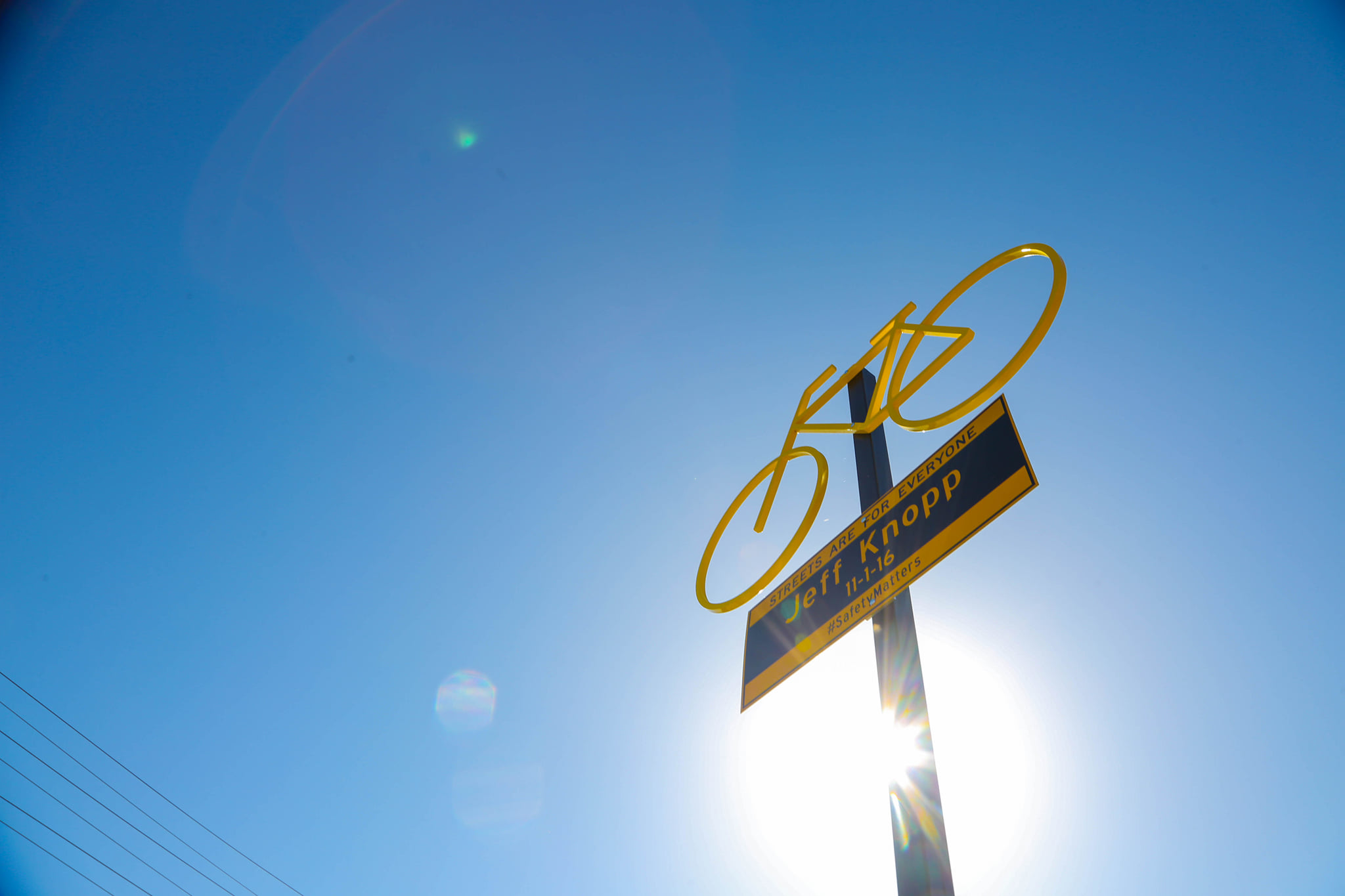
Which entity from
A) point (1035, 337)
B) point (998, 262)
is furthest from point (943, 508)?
point (998, 262)

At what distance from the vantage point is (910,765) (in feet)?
7.57

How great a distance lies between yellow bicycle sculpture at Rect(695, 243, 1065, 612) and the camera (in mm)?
3119

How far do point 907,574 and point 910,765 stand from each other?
2.39 feet

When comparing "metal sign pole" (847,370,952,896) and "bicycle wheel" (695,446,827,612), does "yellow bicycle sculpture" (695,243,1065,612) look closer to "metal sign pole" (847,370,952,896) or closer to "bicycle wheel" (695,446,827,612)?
"bicycle wheel" (695,446,827,612)

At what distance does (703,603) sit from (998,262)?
2.71 meters

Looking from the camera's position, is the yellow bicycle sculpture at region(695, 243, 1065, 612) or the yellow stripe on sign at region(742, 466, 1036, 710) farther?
the yellow bicycle sculpture at region(695, 243, 1065, 612)

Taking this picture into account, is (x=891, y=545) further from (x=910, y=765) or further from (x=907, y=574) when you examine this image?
(x=910, y=765)

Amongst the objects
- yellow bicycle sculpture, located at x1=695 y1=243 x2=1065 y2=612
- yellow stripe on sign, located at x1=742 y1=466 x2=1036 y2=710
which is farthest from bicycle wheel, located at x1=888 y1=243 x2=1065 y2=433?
yellow stripe on sign, located at x1=742 y1=466 x2=1036 y2=710

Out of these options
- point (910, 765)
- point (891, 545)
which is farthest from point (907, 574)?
point (910, 765)

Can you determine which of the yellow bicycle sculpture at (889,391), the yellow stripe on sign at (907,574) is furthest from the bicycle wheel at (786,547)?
the yellow stripe on sign at (907,574)

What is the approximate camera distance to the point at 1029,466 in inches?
95.0

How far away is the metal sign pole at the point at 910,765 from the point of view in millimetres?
2158

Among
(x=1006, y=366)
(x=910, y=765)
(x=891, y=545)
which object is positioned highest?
(x=1006, y=366)

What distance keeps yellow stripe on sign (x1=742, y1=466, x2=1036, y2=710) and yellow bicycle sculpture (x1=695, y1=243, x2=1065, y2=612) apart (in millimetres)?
759
